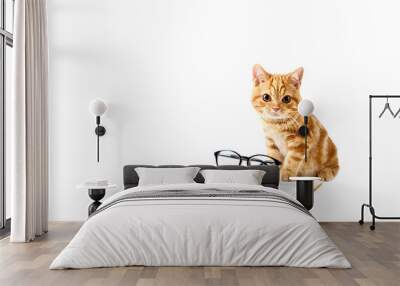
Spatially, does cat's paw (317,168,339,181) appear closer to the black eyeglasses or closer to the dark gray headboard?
the black eyeglasses

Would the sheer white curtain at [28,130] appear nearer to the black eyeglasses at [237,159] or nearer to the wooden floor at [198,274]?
the wooden floor at [198,274]

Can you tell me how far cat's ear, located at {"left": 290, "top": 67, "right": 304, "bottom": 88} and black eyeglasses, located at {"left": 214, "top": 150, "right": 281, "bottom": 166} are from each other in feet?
3.29

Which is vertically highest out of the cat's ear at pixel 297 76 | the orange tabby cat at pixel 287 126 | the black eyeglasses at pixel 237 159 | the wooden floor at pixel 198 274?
the cat's ear at pixel 297 76

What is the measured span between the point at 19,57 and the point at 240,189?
2.58 m

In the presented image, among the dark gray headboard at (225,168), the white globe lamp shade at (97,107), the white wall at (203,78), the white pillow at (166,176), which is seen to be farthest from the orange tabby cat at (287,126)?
the white globe lamp shade at (97,107)

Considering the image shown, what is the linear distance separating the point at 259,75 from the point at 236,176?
1.46 meters

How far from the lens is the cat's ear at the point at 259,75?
261 inches

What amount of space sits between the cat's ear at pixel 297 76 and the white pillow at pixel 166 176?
1.74 metres

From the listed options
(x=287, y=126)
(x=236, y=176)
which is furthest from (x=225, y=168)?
(x=287, y=126)

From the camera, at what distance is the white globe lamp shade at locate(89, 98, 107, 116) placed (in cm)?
638

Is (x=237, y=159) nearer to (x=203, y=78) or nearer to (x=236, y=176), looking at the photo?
(x=236, y=176)

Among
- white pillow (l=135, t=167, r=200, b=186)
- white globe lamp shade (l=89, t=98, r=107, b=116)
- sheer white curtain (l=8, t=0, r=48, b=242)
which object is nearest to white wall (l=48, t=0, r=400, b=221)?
white globe lamp shade (l=89, t=98, r=107, b=116)

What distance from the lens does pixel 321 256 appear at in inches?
157

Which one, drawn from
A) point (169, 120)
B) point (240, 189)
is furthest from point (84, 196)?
point (240, 189)
